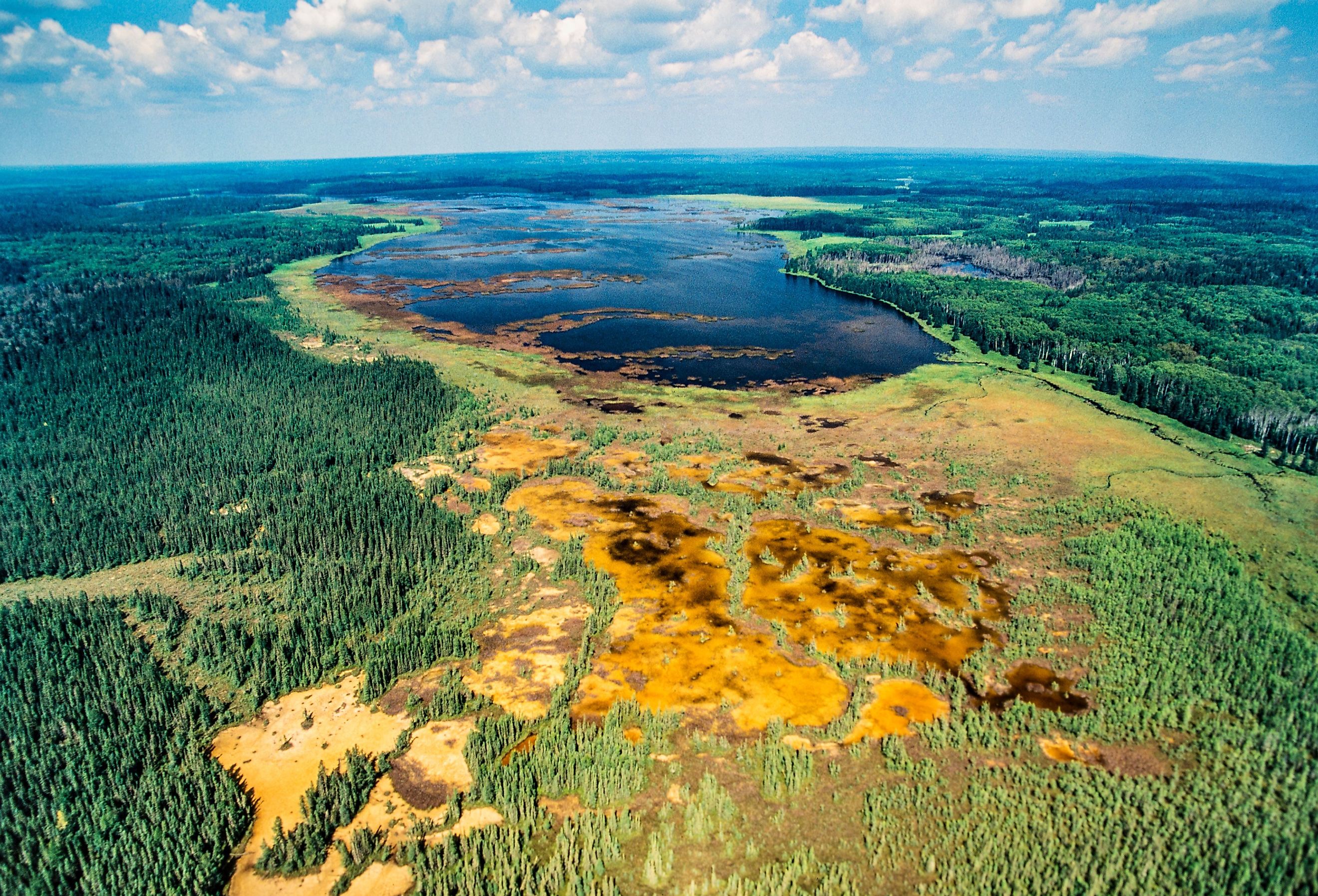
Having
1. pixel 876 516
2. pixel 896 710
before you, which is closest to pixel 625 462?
pixel 876 516

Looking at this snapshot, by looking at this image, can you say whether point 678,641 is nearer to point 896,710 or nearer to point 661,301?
point 896,710

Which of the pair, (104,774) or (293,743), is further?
(293,743)

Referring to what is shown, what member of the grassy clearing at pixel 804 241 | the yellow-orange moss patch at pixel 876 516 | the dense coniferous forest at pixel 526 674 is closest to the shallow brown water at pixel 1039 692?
the dense coniferous forest at pixel 526 674

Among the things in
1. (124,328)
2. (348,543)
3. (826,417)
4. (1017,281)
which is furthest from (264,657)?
(1017,281)

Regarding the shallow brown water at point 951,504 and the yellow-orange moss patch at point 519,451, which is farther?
the yellow-orange moss patch at point 519,451

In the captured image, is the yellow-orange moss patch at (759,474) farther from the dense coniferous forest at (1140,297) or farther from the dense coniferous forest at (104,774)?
the dense coniferous forest at (1140,297)

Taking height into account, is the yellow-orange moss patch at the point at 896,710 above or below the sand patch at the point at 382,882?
above
